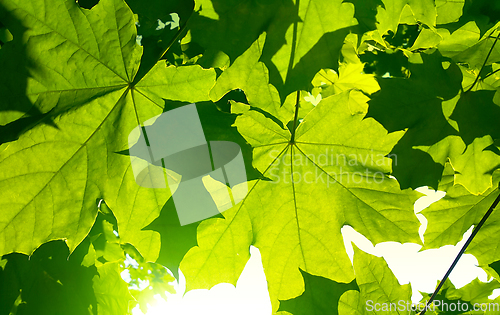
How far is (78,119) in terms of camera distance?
124 centimetres

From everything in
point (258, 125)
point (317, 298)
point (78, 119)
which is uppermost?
point (78, 119)

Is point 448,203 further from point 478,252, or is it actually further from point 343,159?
point 343,159

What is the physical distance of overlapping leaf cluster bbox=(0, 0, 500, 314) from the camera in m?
1.08

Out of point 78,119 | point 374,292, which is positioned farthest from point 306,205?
point 78,119

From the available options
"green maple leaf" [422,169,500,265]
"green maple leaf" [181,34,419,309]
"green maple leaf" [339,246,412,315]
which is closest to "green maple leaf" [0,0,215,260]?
"green maple leaf" [181,34,419,309]

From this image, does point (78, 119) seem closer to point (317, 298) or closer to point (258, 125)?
point (258, 125)

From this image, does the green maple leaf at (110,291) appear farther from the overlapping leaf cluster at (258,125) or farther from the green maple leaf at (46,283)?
the overlapping leaf cluster at (258,125)

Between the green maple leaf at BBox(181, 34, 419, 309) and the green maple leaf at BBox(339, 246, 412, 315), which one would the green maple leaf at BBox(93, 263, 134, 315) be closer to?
the green maple leaf at BBox(181, 34, 419, 309)

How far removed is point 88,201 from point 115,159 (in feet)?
0.69

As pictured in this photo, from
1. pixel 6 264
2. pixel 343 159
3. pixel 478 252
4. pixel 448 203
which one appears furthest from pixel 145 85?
pixel 478 252

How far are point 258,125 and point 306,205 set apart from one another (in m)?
0.47

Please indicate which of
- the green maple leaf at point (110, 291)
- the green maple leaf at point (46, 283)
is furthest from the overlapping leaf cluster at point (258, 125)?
the green maple leaf at point (110, 291)

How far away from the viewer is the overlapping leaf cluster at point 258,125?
1.08 metres

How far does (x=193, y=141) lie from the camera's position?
4.10 feet
